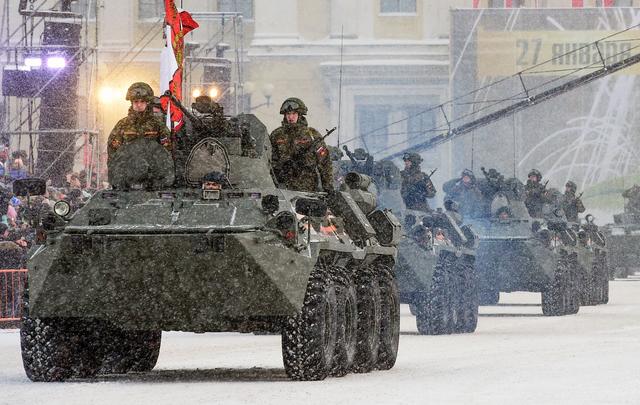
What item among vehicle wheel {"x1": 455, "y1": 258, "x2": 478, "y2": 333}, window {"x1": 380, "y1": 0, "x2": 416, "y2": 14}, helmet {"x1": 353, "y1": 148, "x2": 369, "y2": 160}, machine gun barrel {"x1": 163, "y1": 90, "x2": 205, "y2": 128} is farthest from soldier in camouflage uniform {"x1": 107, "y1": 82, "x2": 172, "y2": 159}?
window {"x1": 380, "y1": 0, "x2": 416, "y2": 14}

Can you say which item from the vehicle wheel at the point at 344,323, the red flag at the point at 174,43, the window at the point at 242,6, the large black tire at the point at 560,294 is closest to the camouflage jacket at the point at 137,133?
the vehicle wheel at the point at 344,323

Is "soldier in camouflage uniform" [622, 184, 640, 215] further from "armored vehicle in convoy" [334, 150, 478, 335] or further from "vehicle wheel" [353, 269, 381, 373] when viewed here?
"vehicle wheel" [353, 269, 381, 373]

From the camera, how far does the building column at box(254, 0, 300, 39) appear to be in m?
72.1

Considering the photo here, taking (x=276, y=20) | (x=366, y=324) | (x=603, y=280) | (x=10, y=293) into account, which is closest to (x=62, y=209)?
(x=366, y=324)

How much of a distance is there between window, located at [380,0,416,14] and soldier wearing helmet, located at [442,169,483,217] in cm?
3819

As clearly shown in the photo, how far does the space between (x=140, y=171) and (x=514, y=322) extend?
591 inches

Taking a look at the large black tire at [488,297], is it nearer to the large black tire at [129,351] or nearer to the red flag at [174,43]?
the red flag at [174,43]

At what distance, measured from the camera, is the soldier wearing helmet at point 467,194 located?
35.0 meters

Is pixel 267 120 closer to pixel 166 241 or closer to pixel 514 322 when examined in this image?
pixel 514 322

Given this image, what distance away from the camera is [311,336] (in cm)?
1766

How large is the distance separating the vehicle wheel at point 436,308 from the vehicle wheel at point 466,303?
0.52 metres

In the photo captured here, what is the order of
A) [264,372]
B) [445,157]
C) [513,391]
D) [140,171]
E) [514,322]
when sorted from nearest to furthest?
[513,391] → [140,171] → [264,372] → [514,322] → [445,157]

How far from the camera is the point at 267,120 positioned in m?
67.5

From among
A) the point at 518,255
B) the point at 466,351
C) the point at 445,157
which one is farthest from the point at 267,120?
the point at 466,351
